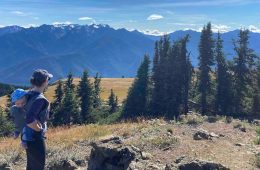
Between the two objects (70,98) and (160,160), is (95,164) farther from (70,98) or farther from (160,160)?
(70,98)

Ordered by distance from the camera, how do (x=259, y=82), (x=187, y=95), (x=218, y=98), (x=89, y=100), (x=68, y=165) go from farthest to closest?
(x=89, y=100), (x=187, y=95), (x=218, y=98), (x=259, y=82), (x=68, y=165)

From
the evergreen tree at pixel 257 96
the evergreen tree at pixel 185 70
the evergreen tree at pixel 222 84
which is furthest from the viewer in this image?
the evergreen tree at pixel 185 70

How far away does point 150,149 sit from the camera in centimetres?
1373

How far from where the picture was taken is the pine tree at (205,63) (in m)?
60.0

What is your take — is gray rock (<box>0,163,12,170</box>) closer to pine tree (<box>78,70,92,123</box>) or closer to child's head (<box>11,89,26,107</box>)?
child's head (<box>11,89,26,107</box>)

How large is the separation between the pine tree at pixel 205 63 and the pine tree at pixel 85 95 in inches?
704

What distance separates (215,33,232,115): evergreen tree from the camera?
191 ft

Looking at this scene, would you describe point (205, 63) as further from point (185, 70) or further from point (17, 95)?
point (17, 95)

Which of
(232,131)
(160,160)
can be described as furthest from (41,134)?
(232,131)

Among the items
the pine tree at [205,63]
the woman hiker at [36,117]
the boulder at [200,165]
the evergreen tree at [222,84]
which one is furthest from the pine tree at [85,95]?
the woman hiker at [36,117]

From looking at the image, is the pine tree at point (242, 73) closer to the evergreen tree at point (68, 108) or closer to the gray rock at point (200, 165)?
the evergreen tree at point (68, 108)

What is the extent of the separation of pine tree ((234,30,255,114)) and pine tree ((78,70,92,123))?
74.9 feet

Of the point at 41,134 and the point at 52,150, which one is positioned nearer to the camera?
the point at 41,134

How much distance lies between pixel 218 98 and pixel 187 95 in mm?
6246
